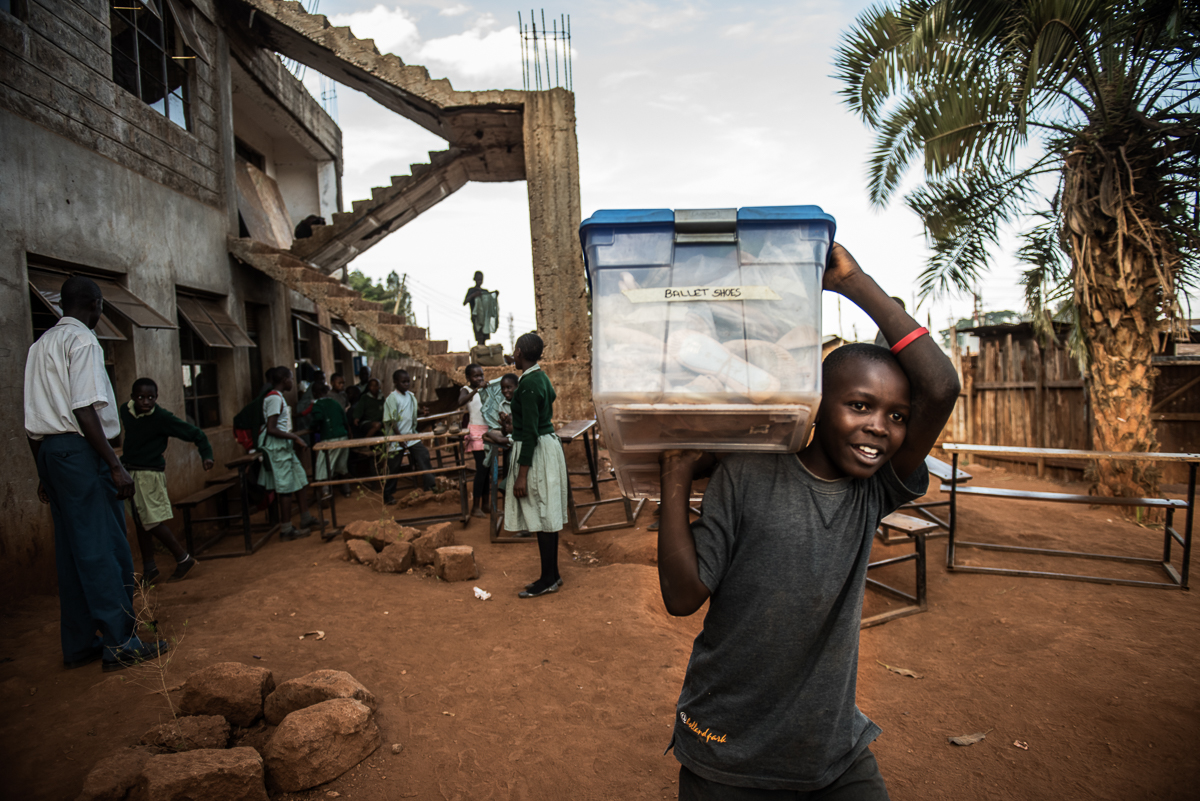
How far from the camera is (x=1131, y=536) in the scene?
6168 millimetres

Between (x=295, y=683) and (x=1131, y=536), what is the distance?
7.30 meters

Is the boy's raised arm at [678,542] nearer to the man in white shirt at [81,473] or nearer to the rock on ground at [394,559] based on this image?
the man in white shirt at [81,473]

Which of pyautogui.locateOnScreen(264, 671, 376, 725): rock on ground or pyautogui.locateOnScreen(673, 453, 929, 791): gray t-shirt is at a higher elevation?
pyautogui.locateOnScreen(673, 453, 929, 791): gray t-shirt

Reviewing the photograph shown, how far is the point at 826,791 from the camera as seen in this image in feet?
4.48

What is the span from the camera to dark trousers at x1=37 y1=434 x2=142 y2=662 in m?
3.44

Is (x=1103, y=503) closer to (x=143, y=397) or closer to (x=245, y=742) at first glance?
(x=245, y=742)

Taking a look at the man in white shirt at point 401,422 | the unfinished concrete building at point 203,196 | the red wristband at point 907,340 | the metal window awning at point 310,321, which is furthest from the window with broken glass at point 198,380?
the red wristband at point 907,340

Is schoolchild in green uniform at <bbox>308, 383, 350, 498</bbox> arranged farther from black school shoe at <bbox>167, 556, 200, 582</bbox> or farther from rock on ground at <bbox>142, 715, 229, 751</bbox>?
rock on ground at <bbox>142, 715, 229, 751</bbox>

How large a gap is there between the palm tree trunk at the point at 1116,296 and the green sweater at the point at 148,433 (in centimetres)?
873

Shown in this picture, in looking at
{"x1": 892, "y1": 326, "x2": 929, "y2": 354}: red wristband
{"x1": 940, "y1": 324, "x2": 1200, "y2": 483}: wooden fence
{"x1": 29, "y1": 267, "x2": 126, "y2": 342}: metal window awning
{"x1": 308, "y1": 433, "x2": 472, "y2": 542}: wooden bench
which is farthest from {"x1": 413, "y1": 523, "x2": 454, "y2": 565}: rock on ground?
{"x1": 940, "y1": 324, "x2": 1200, "y2": 483}: wooden fence

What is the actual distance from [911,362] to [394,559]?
475 cm

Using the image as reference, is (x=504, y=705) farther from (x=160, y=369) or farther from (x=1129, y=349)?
(x=1129, y=349)

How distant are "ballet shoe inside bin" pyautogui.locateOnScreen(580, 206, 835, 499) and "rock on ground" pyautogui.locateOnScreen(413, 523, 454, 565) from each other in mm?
4415

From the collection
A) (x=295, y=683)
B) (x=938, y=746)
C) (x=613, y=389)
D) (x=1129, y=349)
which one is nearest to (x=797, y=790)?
(x=613, y=389)
